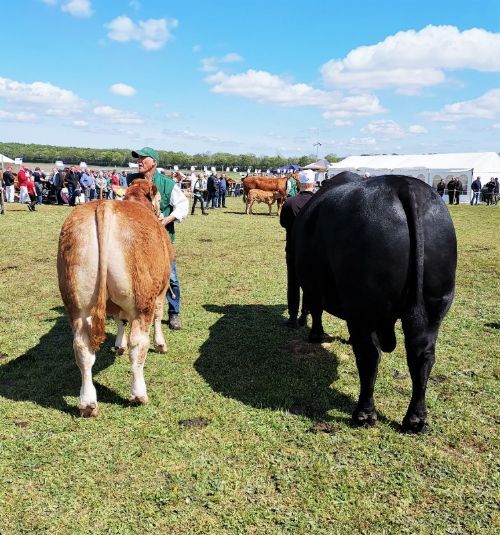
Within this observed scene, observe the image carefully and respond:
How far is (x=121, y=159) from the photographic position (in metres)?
91.8

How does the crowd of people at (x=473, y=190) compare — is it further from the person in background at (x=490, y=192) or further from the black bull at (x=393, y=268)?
the black bull at (x=393, y=268)

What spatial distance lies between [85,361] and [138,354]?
42 centimetres

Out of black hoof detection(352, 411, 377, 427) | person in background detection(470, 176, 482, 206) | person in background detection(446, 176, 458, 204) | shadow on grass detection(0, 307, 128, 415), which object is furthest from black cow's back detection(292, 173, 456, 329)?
person in background detection(470, 176, 482, 206)

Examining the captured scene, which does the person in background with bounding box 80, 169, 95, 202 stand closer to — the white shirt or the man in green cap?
the man in green cap

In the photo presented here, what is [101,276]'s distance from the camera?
11.6ft

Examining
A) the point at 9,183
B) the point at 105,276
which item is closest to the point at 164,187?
the point at 105,276

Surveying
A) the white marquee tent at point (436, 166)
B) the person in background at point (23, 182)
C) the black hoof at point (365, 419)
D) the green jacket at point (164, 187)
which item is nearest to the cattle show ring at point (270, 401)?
the black hoof at point (365, 419)

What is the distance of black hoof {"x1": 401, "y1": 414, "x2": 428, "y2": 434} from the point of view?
11.9 feet

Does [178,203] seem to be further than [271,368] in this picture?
Yes

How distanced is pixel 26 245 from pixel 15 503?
10.4m

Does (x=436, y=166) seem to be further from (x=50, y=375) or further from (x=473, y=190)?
(x=50, y=375)

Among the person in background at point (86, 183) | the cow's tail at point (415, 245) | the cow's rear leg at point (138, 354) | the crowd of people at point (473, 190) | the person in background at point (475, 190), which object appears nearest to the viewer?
the cow's tail at point (415, 245)

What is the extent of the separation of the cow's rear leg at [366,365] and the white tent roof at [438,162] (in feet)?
112

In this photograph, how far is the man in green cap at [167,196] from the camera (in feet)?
17.5
